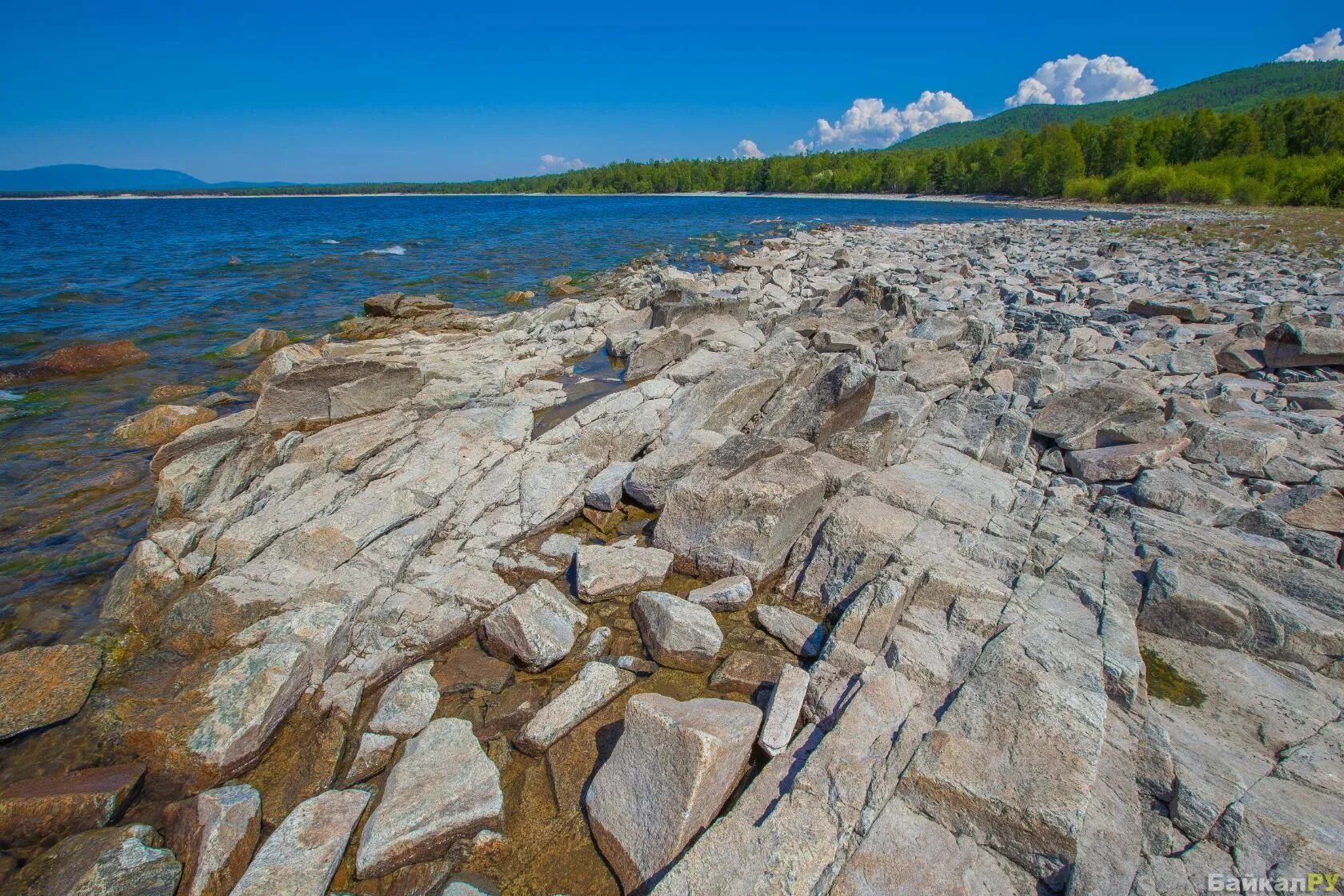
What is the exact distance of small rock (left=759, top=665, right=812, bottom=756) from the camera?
11.9ft

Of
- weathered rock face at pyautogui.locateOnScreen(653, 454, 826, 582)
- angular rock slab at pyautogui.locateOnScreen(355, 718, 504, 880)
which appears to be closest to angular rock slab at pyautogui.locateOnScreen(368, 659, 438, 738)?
angular rock slab at pyautogui.locateOnScreen(355, 718, 504, 880)

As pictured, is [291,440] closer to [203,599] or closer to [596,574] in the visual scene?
[203,599]

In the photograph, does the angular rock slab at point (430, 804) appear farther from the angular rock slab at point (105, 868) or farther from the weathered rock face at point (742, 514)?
the weathered rock face at point (742, 514)

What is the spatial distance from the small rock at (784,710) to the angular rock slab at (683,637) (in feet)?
2.49

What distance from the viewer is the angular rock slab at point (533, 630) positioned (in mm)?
4652

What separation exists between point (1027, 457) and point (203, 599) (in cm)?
863

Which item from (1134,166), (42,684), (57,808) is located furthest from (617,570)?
(1134,166)

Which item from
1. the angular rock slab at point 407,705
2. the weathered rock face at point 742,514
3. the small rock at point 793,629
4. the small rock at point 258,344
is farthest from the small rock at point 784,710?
the small rock at point 258,344

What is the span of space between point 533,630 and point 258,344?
14.1 m

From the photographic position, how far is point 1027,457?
704 cm

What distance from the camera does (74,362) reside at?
42.3 feet

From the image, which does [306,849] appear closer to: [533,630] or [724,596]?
[533,630]

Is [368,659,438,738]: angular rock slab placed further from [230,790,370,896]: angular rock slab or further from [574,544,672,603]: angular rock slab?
[574,544,672,603]: angular rock slab

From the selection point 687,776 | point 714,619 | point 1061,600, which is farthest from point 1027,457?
point 687,776
